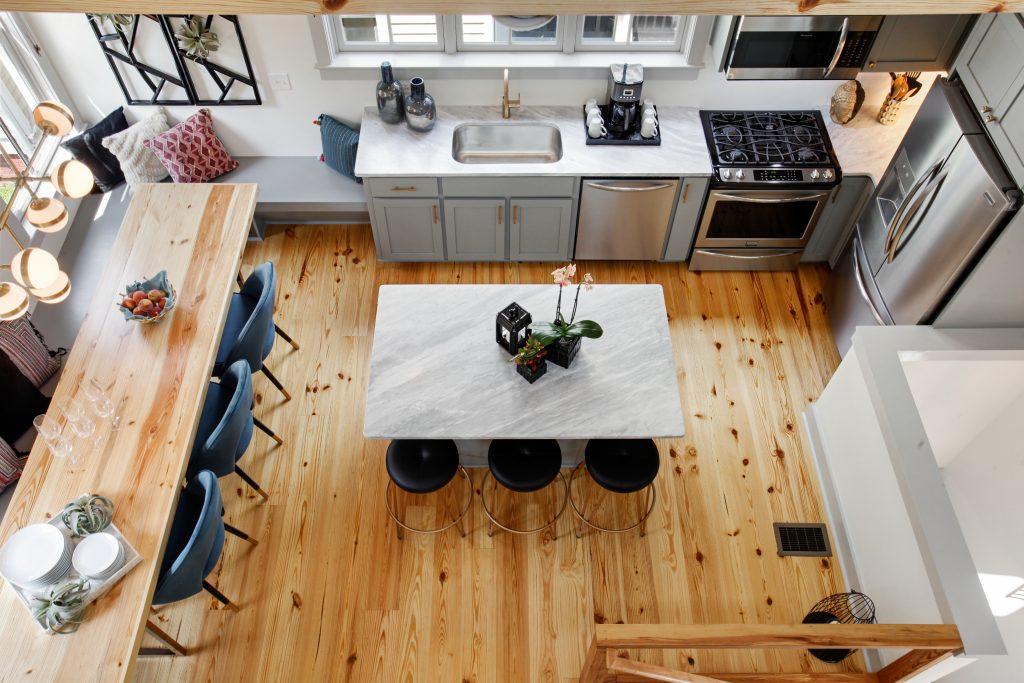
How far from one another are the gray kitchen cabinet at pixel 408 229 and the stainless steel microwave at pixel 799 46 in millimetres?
1917

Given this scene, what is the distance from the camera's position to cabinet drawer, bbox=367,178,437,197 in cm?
423

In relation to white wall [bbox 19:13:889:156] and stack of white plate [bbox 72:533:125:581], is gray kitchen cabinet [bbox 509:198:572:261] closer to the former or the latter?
white wall [bbox 19:13:889:156]

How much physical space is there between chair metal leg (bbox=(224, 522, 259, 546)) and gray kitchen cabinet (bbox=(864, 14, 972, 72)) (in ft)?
13.5

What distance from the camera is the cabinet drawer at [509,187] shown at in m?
4.23

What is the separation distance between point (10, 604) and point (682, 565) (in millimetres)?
2881

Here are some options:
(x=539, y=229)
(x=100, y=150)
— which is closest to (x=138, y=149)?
(x=100, y=150)

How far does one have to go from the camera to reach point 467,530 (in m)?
3.74

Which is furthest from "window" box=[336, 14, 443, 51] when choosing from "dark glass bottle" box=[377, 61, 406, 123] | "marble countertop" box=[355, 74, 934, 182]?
"marble countertop" box=[355, 74, 934, 182]

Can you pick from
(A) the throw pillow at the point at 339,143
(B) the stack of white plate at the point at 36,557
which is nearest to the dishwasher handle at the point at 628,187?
(A) the throw pillow at the point at 339,143

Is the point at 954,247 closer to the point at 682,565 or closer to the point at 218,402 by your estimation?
the point at 682,565

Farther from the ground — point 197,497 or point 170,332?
point 170,332

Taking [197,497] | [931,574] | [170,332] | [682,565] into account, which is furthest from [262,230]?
[931,574]

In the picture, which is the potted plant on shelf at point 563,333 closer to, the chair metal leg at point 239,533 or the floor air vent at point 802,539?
the floor air vent at point 802,539

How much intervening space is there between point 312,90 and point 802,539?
3888 mm
